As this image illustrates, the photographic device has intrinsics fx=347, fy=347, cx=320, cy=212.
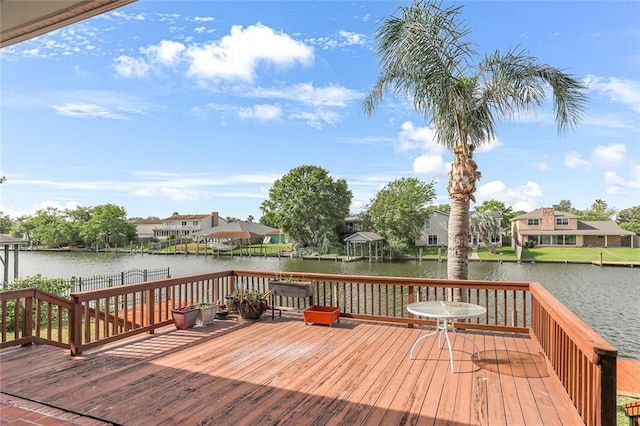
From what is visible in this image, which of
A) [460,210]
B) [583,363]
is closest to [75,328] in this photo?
[583,363]

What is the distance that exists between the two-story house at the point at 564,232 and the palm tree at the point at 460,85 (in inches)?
1313

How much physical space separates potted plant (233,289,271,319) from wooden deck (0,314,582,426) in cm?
85

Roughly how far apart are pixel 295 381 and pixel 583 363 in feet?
7.72

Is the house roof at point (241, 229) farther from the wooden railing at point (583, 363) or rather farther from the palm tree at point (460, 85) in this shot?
the wooden railing at point (583, 363)

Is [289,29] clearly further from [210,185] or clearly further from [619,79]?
[210,185]

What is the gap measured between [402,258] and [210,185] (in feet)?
92.0

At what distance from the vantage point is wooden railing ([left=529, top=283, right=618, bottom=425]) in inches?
77.7

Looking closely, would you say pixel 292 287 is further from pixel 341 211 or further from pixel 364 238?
pixel 341 211

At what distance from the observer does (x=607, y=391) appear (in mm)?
1987

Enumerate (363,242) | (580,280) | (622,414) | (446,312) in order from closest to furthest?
(446,312) → (622,414) → (580,280) → (363,242)

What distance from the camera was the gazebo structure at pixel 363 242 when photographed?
32.8 metres

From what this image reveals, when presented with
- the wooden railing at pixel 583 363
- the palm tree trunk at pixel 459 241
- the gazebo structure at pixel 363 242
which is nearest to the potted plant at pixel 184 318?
the palm tree trunk at pixel 459 241

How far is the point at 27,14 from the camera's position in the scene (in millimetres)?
2020

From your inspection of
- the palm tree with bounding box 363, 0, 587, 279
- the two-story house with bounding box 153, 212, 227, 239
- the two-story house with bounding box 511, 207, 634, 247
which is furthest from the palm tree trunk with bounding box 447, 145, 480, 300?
the two-story house with bounding box 153, 212, 227, 239
